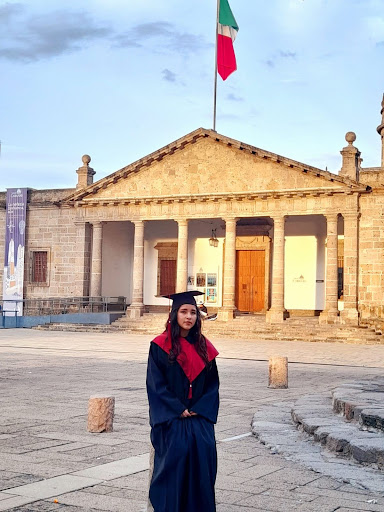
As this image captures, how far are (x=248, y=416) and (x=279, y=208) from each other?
20.4 meters

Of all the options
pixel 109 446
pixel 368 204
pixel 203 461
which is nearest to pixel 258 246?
pixel 368 204

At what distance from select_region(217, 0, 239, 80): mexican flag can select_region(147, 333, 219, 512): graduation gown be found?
28289 millimetres

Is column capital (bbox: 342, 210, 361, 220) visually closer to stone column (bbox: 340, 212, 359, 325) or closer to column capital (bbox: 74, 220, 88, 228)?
stone column (bbox: 340, 212, 359, 325)

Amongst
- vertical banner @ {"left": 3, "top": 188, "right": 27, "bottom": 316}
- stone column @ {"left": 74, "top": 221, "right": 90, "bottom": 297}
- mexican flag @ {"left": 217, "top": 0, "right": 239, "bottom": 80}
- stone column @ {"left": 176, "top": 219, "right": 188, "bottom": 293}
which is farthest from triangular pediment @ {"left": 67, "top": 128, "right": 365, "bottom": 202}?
vertical banner @ {"left": 3, "top": 188, "right": 27, "bottom": 316}

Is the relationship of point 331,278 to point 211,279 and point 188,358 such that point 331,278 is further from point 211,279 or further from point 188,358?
point 188,358

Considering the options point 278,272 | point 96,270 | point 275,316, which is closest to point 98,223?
point 96,270

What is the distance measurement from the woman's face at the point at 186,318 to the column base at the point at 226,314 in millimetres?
25061

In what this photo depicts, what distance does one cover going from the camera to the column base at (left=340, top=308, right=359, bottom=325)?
28344mm

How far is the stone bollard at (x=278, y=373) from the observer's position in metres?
13.4

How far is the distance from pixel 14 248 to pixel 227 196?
1123cm

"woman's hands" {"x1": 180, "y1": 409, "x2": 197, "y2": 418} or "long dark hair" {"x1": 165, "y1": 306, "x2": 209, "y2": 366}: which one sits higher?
"long dark hair" {"x1": 165, "y1": 306, "x2": 209, "y2": 366}

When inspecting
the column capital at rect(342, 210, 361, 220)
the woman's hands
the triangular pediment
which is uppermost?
the triangular pediment

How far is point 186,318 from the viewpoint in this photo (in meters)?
5.07

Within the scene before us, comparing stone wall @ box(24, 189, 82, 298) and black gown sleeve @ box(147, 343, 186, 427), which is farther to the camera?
stone wall @ box(24, 189, 82, 298)
